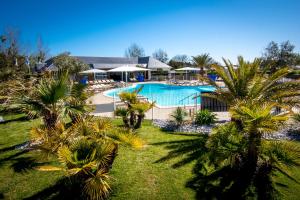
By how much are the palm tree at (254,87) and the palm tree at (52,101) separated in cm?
490

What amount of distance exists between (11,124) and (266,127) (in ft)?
38.8

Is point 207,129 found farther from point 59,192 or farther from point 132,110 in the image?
point 59,192

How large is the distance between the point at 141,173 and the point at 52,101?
3.28 meters

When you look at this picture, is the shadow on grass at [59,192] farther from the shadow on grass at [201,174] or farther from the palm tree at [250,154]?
the palm tree at [250,154]

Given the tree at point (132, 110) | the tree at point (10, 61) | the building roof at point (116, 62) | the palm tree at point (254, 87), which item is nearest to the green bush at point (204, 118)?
the palm tree at point (254, 87)

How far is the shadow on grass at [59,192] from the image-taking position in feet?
14.6

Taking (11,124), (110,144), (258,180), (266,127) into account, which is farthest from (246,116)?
(11,124)

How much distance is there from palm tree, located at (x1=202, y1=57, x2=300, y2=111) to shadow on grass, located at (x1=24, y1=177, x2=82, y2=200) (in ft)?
17.8

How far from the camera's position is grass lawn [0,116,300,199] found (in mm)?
4586

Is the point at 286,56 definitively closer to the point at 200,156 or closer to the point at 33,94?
the point at 200,156

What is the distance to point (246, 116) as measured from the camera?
4617 mm

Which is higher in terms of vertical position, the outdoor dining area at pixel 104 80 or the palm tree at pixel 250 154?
the outdoor dining area at pixel 104 80

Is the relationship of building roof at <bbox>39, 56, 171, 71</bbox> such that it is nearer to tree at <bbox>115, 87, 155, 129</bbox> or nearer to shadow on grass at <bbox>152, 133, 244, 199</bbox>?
tree at <bbox>115, 87, 155, 129</bbox>

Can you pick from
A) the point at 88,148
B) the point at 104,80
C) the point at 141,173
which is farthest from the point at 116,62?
the point at 88,148
